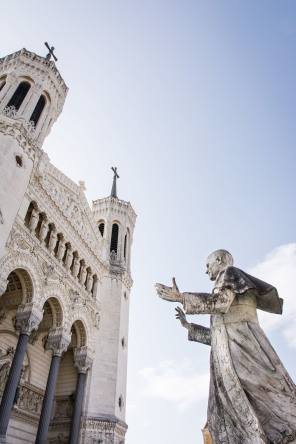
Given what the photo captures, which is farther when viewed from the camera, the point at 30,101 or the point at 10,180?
the point at 30,101

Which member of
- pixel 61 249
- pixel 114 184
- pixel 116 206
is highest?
pixel 114 184

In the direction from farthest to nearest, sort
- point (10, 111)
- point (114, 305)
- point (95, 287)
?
point (114, 305)
point (95, 287)
point (10, 111)

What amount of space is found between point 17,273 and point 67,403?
7193 mm

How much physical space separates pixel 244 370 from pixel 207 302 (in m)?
0.59

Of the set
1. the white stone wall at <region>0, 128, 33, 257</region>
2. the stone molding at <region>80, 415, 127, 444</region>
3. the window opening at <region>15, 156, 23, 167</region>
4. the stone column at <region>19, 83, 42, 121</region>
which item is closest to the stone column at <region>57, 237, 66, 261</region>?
the white stone wall at <region>0, 128, 33, 257</region>

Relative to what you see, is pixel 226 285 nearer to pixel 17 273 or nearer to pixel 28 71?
pixel 17 273

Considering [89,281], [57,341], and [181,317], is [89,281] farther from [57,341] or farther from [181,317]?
[181,317]

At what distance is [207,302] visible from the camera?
2.85 m

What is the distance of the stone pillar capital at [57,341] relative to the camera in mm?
13625

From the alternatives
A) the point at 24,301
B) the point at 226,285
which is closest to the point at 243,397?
the point at 226,285

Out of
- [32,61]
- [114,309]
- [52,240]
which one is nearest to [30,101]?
[32,61]

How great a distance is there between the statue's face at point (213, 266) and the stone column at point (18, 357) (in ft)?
30.7

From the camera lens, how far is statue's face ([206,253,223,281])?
343 centimetres

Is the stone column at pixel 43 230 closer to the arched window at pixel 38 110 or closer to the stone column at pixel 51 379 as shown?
the stone column at pixel 51 379
